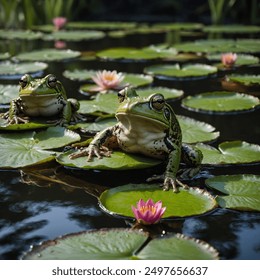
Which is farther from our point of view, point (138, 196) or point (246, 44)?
point (246, 44)

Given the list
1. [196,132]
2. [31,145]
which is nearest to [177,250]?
[31,145]

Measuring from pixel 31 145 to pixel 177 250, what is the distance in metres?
1.69

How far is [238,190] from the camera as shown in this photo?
3.03 metres

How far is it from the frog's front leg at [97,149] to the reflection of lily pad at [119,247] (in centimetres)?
96

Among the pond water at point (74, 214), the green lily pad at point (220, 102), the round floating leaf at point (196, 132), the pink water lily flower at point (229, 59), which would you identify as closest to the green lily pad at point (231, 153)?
the pond water at point (74, 214)

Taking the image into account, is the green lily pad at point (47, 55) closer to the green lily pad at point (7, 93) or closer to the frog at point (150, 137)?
the green lily pad at point (7, 93)

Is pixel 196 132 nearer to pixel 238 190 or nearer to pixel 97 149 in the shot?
pixel 97 149

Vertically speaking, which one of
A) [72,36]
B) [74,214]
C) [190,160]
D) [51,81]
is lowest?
[74,214]

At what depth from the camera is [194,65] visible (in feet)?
22.4

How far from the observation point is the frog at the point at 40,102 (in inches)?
165

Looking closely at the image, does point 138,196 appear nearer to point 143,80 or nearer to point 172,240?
point 172,240
